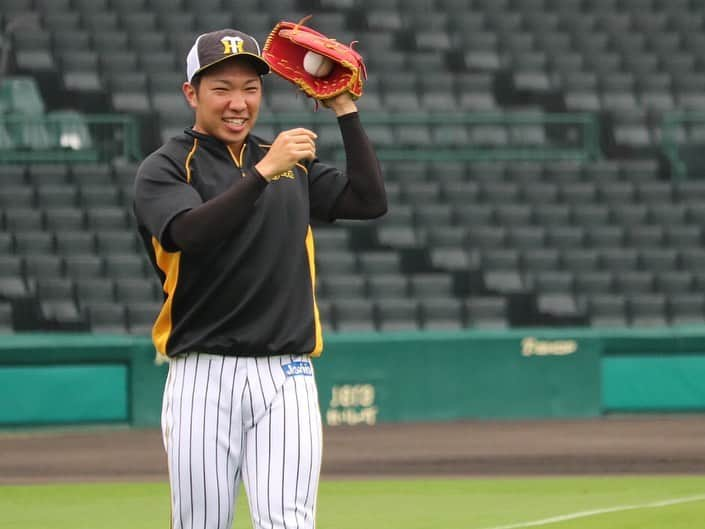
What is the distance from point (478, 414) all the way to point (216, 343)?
11.8 m

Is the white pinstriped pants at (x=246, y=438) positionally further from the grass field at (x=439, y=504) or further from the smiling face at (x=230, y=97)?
the grass field at (x=439, y=504)

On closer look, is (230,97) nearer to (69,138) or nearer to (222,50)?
(222,50)

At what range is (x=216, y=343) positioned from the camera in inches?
169

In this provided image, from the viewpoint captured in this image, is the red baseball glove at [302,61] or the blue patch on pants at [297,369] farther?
the red baseball glove at [302,61]

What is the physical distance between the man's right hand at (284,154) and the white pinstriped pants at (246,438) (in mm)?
527

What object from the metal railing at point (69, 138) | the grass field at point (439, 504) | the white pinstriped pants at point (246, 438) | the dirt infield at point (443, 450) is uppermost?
the metal railing at point (69, 138)

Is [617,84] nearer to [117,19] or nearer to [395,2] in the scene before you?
[395,2]

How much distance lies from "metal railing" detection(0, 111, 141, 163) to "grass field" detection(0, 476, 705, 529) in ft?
24.9

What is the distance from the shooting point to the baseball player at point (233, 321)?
427 centimetres

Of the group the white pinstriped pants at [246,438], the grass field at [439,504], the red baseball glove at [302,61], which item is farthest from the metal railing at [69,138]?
the white pinstriped pants at [246,438]

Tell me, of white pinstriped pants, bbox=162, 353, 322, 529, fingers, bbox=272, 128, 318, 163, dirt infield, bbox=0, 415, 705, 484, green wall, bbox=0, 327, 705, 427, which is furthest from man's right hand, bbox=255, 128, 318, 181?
green wall, bbox=0, 327, 705, 427

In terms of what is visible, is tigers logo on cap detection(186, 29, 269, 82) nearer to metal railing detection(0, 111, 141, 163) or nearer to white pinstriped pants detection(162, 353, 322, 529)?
white pinstriped pants detection(162, 353, 322, 529)

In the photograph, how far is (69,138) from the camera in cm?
1817

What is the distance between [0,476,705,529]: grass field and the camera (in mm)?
9016
